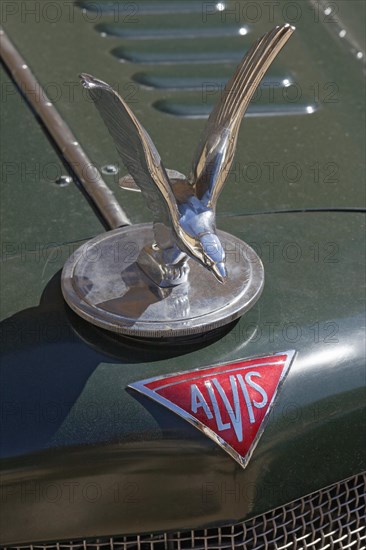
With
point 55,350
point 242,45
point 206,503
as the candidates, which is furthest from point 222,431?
point 242,45

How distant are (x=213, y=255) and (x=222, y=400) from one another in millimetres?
215

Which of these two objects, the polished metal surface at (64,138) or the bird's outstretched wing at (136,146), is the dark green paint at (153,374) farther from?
the bird's outstretched wing at (136,146)

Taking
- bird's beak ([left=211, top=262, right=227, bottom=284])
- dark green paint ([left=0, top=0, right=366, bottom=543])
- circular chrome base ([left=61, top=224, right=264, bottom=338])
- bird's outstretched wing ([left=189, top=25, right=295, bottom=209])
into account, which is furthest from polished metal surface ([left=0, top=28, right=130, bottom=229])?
bird's beak ([left=211, top=262, right=227, bottom=284])

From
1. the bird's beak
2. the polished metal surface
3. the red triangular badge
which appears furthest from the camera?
the polished metal surface

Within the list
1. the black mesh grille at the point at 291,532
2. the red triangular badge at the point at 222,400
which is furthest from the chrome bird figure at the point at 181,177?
the black mesh grille at the point at 291,532

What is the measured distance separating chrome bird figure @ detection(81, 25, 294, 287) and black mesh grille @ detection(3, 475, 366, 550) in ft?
1.15

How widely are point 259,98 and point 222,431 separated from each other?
839mm

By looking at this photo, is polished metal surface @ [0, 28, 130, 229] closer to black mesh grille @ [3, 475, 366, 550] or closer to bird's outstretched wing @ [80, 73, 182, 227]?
bird's outstretched wing @ [80, 73, 182, 227]

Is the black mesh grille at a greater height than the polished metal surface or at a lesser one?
lesser

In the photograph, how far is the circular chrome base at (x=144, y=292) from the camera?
4.47 feet

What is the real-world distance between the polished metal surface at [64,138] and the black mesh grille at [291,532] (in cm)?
50

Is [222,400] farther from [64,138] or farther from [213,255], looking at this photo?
[64,138]

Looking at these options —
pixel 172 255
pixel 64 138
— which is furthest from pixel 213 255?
pixel 64 138

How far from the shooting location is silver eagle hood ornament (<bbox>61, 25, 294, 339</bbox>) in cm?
130
